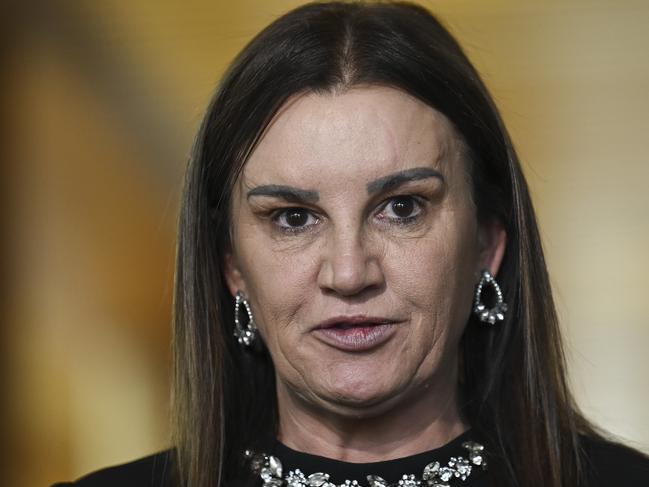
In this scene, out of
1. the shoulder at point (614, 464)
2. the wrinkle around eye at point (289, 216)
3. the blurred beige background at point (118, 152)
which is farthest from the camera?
Result: the blurred beige background at point (118, 152)

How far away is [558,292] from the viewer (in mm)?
2951

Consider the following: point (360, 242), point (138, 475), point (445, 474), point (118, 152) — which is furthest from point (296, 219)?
point (118, 152)

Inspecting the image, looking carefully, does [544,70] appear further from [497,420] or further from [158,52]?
[497,420]

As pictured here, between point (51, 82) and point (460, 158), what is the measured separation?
5.51 feet

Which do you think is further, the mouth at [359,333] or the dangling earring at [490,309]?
the dangling earring at [490,309]

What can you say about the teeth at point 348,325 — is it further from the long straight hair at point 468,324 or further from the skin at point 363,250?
the long straight hair at point 468,324

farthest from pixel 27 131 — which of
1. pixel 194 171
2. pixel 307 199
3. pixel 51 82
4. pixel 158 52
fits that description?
pixel 307 199

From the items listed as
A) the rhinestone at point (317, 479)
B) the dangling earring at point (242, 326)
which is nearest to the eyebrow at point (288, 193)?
the dangling earring at point (242, 326)

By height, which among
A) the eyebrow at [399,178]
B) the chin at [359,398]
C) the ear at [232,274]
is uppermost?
the eyebrow at [399,178]

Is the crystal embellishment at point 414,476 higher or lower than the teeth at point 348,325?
lower

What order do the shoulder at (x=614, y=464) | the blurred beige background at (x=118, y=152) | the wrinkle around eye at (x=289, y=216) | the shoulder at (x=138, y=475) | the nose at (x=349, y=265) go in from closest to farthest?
the nose at (x=349, y=265)
the wrinkle around eye at (x=289, y=216)
the shoulder at (x=614, y=464)
the shoulder at (x=138, y=475)
the blurred beige background at (x=118, y=152)

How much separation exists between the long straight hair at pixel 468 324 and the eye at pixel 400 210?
0.15 meters

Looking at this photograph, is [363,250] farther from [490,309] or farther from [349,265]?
[490,309]

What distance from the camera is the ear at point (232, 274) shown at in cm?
222
